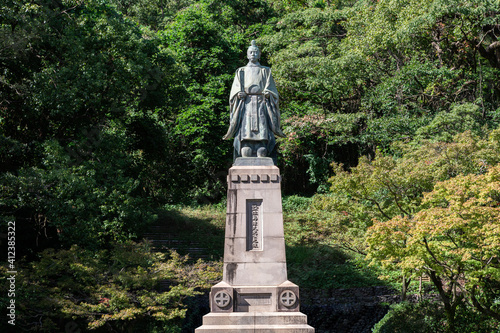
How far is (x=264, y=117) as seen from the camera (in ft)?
34.1

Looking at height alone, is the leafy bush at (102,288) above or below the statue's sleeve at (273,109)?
below

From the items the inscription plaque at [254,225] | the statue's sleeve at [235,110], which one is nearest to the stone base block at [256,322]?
the inscription plaque at [254,225]

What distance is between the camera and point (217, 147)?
2397 centimetres

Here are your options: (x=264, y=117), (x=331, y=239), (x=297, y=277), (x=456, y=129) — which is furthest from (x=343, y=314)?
(x=264, y=117)

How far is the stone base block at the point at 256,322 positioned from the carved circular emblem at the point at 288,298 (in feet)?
0.55

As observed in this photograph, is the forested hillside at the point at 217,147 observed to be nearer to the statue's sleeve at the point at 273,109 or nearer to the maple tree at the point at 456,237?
the maple tree at the point at 456,237

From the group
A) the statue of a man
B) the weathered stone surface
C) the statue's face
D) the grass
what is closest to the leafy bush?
the grass

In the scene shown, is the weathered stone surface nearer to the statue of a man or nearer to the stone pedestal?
the stone pedestal

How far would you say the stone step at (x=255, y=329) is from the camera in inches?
350

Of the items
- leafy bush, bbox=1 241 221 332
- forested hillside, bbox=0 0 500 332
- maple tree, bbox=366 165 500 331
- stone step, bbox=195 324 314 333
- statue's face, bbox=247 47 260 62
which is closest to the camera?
stone step, bbox=195 324 314 333

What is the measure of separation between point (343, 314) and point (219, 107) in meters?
11.4

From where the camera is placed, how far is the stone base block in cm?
894

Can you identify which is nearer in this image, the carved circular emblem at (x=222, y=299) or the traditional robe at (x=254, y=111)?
the carved circular emblem at (x=222, y=299)

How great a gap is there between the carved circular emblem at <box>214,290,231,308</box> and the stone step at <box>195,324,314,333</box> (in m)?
0.37
